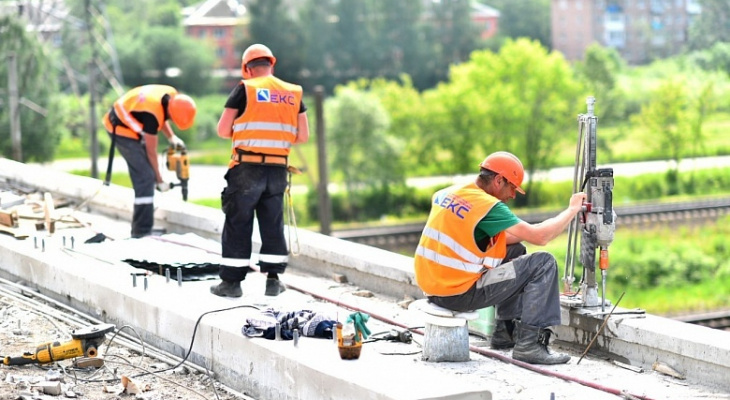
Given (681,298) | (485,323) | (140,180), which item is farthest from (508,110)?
(485,323)

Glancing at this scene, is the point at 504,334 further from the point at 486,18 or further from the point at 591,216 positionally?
the point at 486,18

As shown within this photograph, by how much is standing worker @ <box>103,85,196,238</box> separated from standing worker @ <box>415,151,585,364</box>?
4031 millimetres

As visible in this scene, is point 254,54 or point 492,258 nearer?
point 492,258

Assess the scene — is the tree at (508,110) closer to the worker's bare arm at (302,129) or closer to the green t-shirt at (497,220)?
the worker's bare arm at (302,129)

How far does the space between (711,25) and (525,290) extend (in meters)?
58.1

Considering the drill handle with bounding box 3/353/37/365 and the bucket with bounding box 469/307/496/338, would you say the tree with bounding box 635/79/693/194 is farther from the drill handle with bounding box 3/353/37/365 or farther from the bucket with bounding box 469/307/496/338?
the drill handle with bounding box 3/353/37/365

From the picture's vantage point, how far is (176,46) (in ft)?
239

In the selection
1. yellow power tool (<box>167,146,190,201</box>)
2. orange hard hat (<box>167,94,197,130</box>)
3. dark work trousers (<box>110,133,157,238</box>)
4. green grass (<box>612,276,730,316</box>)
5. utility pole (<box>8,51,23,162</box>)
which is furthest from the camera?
green grass (<box>612,276,730,316</box>)

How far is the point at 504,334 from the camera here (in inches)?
287

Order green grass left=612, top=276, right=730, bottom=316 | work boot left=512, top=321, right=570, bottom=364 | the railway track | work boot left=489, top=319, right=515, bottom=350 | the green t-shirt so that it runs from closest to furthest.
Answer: the green t-shirt < work boot left=512, top=321, right=570, bottom=364 < work boot left=489, top=319, right=515, bottom=350 < green grass left=612, top=276, right=730, bottom=316 < the railway track

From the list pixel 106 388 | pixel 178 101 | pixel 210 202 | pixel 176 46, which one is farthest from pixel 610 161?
pixel 106 388

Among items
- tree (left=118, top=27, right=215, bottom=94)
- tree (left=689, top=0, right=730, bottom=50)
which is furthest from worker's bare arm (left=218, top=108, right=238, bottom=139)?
tree (left=118, top=27, right=215, bottom=94)

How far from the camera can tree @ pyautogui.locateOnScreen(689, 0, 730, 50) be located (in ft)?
196

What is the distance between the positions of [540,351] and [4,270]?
5.16m
